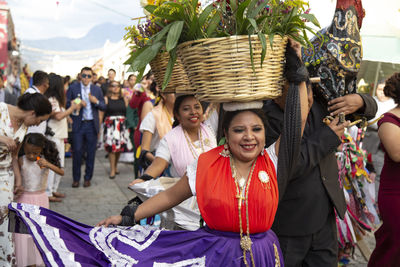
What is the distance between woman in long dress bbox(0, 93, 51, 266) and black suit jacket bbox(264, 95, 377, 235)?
2778 millimetres

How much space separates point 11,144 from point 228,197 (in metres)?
2.70

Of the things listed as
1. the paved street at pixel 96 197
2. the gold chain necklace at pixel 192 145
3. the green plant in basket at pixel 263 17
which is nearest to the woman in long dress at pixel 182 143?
the gold chain necklace at pixel 192 145

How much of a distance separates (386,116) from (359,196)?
1.56m

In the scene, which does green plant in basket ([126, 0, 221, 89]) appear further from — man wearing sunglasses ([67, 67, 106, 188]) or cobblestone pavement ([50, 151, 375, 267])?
man wearing sunglasses ([67, 67, 106, 188])

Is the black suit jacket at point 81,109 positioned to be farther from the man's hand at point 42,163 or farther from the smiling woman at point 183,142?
the smiling woman at point 183,142

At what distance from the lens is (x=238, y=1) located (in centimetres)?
254

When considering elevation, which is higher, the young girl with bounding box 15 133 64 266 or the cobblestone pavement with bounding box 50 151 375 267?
the young girl with bounding box 15 133 64 266

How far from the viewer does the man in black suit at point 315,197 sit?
3207 mm

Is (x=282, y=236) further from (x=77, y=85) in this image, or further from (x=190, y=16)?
(x=77, y=85)

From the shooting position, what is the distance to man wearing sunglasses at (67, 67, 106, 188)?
380 inches

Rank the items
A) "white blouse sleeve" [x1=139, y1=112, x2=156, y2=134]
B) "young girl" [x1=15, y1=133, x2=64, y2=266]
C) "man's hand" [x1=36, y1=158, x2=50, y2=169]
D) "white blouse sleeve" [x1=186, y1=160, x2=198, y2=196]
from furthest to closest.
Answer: "white blouse sleeve" [x1=139, y1=112, x2=156, y2=134]
"man's hand" [x1=36, y1=158, x2=50, y2=169]
"young girl" [x1=15, y1=133, x2=64, y2=266]
"white blouse sleeve" [x1=186, y1=160, x2=198, y2=196]

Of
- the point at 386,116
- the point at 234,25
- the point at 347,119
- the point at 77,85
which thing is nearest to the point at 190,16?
the point at 234,25

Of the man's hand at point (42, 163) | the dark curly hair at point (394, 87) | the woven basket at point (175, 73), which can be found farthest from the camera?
the man's hand at point (42, 163)

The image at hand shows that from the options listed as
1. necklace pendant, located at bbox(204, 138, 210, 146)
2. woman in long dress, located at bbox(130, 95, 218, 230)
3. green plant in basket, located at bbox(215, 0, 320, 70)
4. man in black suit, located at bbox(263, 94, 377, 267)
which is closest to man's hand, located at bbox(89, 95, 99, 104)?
woman in long dress, located at bbox(130, 95, 218, 230)
